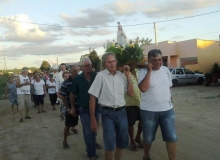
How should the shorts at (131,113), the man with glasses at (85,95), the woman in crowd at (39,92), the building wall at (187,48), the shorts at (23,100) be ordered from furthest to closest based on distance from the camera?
the building wall at (187,48) → the woman in crowd at (39,92) → the shorts at (23,100) → the shorts at (131,113) → the man with glasses at (85,95)

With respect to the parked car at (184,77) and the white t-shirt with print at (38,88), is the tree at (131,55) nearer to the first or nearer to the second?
the white t-shirt with print at (38,88)

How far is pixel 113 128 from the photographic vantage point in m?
3.94

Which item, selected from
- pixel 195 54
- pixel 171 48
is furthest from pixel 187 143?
pixel 171 48

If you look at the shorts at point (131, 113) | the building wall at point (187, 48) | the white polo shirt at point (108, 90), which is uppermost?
the building wall at point (187, 48)

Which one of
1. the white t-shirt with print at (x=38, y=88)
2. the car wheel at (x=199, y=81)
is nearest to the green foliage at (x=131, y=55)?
the white t-shirt with print at (x=38, y=88)

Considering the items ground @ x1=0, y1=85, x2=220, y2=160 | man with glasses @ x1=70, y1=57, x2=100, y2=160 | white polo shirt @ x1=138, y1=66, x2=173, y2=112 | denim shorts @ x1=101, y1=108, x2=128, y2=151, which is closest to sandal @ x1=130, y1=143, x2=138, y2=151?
ground @ x1=0, y1=85, x2=220, y2=160

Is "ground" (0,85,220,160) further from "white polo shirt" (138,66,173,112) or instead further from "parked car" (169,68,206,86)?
"parked car" (169,68,206,86)

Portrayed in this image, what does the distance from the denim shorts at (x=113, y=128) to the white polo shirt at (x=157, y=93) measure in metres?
0.41

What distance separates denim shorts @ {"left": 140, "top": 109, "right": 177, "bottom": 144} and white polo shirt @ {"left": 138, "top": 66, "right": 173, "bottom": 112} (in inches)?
3.1

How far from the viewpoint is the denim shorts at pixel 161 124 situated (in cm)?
400

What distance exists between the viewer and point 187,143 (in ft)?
18.1

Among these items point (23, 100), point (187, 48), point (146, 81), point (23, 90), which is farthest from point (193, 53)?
point (146, 81)

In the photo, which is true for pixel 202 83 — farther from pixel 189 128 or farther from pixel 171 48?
pixel 189 128

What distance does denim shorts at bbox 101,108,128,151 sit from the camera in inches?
153
